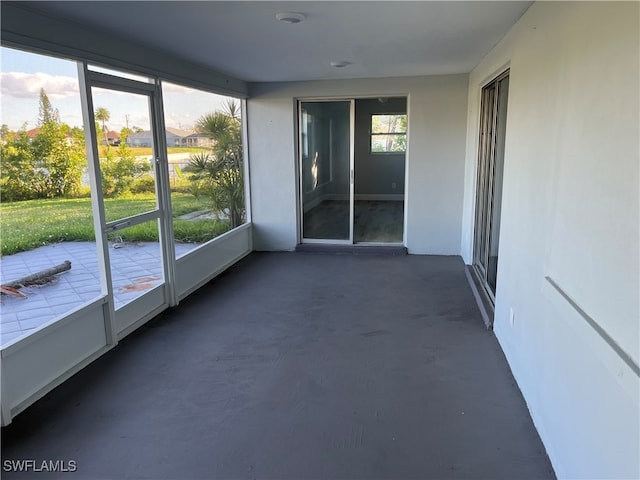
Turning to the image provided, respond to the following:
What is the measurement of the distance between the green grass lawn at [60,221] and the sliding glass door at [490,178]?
309 cm

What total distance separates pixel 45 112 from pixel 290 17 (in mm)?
1662

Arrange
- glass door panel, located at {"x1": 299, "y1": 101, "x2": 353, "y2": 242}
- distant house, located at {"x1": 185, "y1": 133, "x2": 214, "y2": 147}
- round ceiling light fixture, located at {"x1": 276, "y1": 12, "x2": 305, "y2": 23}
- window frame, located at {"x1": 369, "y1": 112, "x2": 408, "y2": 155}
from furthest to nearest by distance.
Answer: window frame, located at {"x1": 369, "y1": 112, "x2": 408, "y2": 155}, glass door panel, located at {"x1": 299, "y1": 101, "x2": 353, "y2": 242}, distant house, located at {"x1": 185, "y1": 133, "x2": 214, "y2": 147}, round ceiling light fixture, located at {"x1": 276, "y1": 12, "x2": 305, "y2": 23}

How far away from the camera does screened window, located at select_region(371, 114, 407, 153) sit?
9359 millimetres

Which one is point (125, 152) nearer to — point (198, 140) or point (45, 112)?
point (45, 112)

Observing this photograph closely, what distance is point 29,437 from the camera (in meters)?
2.38

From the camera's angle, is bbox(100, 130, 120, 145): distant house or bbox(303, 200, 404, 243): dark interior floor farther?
bbox(303, 200, 404, 243): dark interior floor

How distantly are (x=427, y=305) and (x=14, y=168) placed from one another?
3414mm

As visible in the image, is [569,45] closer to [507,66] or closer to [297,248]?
[507,66]

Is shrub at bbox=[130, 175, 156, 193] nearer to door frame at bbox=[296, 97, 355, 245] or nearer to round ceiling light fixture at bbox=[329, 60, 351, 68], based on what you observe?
round ceiling light fixture at bbox=[329, 60, 351, 68]

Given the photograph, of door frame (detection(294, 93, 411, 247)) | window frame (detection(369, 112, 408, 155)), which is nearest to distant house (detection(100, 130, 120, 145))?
door frame (detection(294, 93, 411, 247))

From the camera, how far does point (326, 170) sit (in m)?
6.61

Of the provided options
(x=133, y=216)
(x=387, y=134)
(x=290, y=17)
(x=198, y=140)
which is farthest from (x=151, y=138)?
(x=387, y=134)

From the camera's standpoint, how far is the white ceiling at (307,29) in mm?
2648

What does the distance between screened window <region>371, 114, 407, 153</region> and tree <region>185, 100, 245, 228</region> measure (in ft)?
13.9
